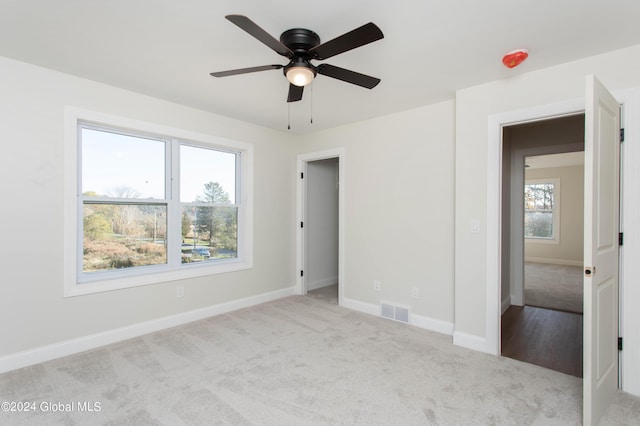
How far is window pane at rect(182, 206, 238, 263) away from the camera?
3.69m

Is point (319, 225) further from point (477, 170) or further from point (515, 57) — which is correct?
point (515, 57)

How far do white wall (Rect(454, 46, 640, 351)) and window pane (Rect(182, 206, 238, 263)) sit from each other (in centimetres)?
281

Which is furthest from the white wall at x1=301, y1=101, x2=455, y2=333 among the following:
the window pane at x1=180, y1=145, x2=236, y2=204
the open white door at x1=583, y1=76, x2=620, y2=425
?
the window pane at x1=180, y1=145, x2=236, y2=204

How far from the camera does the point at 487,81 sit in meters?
2.78

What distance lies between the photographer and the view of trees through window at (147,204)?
299 cm

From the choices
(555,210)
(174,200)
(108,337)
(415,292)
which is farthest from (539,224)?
(108,337)

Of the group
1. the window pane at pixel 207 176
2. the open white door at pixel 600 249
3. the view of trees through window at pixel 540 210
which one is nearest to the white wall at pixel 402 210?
the open white door at pixel 600 249

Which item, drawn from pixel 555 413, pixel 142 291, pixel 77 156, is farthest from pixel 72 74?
pixel 555 413

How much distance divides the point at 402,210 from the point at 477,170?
3.19 ft

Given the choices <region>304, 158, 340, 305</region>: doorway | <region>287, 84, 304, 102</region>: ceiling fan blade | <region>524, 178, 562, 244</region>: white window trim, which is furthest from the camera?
<region>524, 178, 562, 244</region>: white window trim

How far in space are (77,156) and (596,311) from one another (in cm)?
422

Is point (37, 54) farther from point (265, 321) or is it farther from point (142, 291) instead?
point (265, 321)

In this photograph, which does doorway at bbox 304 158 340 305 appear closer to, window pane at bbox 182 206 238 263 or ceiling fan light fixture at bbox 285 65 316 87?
window pane at bbox 182 206 238 263

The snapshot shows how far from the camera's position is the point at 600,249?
1.92 meters
